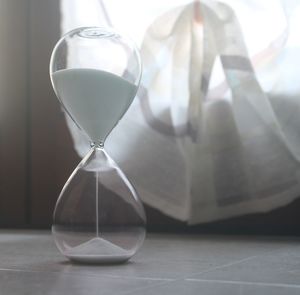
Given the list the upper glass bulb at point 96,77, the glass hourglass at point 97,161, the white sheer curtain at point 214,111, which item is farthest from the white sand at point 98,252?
the white sheer curtain at point 214,111

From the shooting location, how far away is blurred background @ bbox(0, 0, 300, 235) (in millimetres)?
1396

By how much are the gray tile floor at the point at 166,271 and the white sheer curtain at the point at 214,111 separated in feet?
0.79

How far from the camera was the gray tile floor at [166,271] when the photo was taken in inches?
25.3

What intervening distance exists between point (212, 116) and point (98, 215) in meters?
0.69

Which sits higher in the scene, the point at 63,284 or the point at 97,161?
the point at 97,161

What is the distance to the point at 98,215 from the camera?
0.82 metres

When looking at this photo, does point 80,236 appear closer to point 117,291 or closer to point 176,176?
point 117,291

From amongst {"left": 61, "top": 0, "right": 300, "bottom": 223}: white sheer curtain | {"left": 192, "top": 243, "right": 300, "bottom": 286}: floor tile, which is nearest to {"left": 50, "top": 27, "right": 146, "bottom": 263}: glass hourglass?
{"left": 192, "top": 243, "right": 300, "bottom": 286}: floor tile

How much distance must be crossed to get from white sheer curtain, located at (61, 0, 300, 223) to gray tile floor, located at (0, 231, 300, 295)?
0.24m

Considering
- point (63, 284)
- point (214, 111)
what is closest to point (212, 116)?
point (214, 111)

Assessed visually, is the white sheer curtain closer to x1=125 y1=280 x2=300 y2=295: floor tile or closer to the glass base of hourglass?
the glass base of hourglass

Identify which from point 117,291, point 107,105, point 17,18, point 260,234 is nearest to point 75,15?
point 17,18

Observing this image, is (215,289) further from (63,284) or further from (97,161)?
(97,161)

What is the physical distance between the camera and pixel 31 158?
69.9 inches
